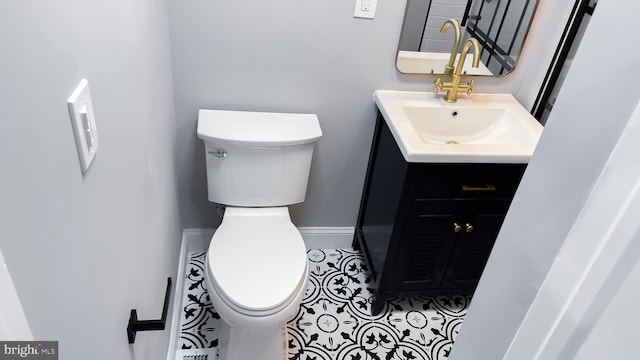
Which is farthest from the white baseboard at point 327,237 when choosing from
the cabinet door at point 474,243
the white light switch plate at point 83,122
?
the white light switch plate at point 83,122

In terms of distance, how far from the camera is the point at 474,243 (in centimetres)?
183

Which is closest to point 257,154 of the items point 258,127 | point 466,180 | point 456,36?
point 258,127

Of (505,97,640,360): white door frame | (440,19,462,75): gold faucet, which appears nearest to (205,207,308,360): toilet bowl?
(440,19,462,75): gold faucet

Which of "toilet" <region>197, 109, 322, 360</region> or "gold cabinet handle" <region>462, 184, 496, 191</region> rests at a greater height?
"gold cabinet handle" <region>462, 184, 496, 191</region>

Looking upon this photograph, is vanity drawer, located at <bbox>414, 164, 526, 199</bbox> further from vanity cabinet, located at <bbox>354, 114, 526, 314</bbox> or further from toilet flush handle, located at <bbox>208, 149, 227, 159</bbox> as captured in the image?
toilet flush handle, located at <bbox>208, 149, 227, 159</bbox>

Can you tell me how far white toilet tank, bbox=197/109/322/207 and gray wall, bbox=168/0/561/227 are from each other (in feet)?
0.28

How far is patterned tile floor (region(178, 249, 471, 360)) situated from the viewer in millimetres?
1850

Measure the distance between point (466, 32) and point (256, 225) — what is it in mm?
1118

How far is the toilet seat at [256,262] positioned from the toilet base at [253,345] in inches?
7.5

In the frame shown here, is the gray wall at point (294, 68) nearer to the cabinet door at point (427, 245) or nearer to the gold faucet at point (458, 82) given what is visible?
the gold faucet at point (458, 82)

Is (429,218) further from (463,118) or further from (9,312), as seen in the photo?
(9,312)

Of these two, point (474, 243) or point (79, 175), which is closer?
point (79, 175)

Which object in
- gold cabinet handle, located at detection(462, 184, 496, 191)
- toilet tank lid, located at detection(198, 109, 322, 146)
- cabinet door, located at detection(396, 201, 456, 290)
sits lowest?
cabinet door, located at detection(396, 201, 456, 290)

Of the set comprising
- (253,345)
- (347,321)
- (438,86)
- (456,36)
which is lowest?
(347,321)
